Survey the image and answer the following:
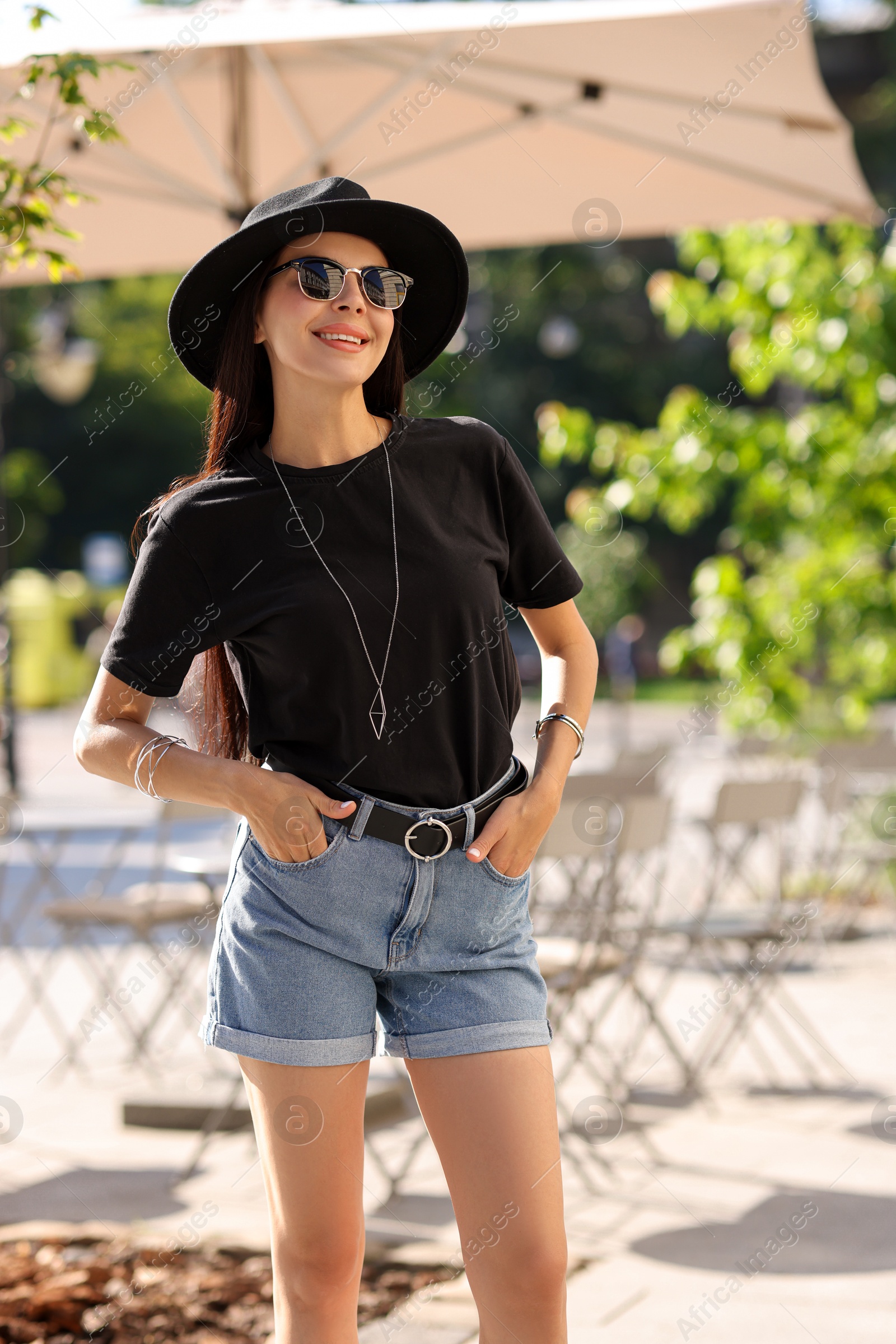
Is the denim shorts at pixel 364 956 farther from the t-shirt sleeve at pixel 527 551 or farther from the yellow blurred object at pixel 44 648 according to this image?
the yellow blurred object at pixel 44 648

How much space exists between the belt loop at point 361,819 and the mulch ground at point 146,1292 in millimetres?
1462

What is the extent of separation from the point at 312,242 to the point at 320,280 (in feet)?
0.22

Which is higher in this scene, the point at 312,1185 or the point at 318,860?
the point at 318,860

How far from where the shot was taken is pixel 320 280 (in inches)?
84.0

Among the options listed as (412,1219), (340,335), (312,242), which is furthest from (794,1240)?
(312,242)

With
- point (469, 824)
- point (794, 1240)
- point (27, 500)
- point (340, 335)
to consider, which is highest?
point (340, 335)

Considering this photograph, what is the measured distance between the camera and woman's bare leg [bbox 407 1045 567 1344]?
1.94m

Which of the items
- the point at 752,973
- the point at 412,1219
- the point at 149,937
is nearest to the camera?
the point at 412,1219

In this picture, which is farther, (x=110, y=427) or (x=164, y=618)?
(x=110, y=427)

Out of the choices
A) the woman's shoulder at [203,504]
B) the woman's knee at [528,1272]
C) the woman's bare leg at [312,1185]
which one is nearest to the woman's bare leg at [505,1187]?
the woman's knee at [528,1272]

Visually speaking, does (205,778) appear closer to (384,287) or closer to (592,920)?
(384,287)

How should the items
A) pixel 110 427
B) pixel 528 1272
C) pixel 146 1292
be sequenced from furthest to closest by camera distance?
pixel 110 427
pixel 146 1292
pixel 528 1272

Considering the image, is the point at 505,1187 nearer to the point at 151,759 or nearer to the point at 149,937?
the point at 151,759

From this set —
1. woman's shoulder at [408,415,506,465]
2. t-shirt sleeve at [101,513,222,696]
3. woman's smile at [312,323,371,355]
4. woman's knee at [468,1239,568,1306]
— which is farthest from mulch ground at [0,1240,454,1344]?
woman's smile at [312,323,371,355]
